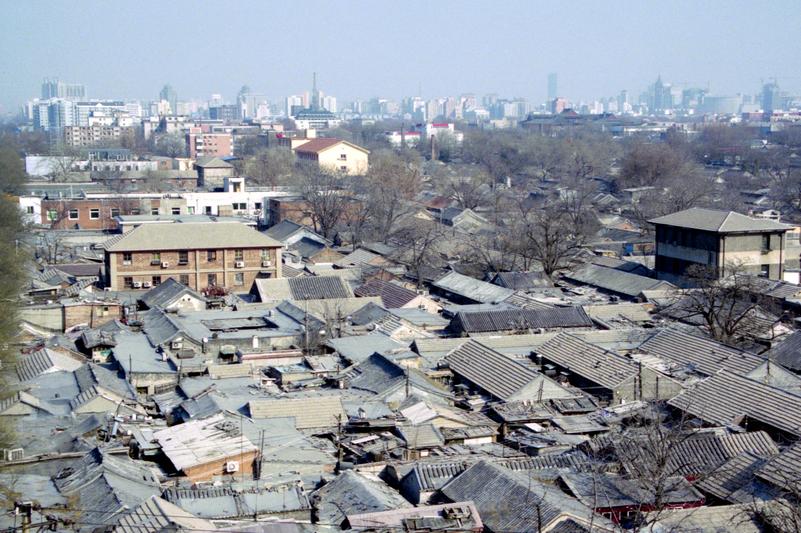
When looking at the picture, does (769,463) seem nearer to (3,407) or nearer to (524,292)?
(3,407)

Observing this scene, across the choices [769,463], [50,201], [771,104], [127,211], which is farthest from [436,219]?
[771,104]

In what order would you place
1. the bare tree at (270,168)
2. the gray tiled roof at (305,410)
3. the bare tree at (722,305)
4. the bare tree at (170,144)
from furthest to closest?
the bare tree at (170,144), the bare tree at (270,168), the bare tree at (722,305), the gray tiled roof at (305,410)

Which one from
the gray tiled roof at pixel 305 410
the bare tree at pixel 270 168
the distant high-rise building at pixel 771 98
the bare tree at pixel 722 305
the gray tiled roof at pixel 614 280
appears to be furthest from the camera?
the distant high-rise building at pixel 771 98

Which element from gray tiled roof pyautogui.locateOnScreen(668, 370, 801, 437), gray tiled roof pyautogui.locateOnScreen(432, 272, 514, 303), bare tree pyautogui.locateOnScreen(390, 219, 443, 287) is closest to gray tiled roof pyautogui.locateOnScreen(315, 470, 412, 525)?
gray tiled roof pyautogui.locateOnScreen(668, 370, 801, 437)

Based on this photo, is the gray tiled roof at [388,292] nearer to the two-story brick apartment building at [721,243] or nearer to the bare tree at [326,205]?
the two-story brick apartment building at [721,243]

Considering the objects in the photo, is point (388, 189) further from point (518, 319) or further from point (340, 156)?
point (518, 319)

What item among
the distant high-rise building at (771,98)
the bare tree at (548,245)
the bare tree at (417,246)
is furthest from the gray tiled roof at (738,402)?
the distant high-rise building at (771,98)

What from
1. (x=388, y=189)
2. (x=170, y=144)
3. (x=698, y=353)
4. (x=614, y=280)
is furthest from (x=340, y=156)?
(x=698, y=353)

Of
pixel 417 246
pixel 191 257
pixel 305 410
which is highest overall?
pixel 191 257
